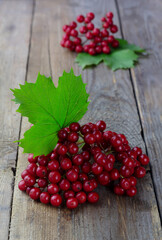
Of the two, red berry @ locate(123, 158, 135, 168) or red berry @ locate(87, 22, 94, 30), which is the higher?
red berry @ locate(87, 22, 94, 30)

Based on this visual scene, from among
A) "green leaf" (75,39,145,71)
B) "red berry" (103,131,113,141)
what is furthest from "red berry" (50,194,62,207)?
"green leaf" (75,39,145,71)

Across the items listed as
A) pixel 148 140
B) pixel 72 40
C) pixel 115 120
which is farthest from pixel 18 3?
pixel 148 140

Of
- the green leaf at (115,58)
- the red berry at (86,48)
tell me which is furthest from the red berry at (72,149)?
the red berry at (86,48)

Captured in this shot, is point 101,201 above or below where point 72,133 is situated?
below

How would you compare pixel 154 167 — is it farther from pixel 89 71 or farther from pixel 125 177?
pixel 89 71

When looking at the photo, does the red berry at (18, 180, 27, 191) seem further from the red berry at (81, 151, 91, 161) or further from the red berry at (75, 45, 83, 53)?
the red berry at (75, 45, 83, 53)

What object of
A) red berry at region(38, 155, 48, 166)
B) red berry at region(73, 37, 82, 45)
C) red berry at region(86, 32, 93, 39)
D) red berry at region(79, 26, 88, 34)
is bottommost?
red berry at region(38, 155, 48, 166)

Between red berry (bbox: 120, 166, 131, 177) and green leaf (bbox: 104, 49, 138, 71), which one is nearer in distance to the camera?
red berry (bbox: 120, 166, 131, 177)

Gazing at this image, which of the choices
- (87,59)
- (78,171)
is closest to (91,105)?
(87,59)
